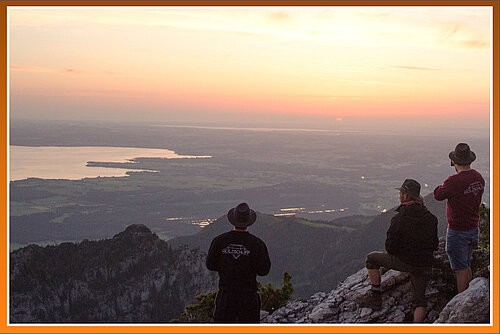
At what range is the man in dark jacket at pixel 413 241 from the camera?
741 cm

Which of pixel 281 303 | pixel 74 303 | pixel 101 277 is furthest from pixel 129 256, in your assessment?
pixel 281 303

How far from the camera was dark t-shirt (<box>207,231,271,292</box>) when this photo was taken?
6.57m

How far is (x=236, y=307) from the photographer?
6758 mm

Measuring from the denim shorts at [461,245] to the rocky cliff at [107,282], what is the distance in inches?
3863

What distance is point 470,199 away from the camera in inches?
304

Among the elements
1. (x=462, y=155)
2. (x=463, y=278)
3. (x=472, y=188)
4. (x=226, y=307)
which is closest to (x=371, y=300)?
(x=463, y=278)

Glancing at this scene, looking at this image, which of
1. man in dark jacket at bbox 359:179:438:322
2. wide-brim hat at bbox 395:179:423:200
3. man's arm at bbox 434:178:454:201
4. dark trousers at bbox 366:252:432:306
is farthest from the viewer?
dark trousers at bbox 366:252:432:306

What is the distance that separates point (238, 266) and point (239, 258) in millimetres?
124

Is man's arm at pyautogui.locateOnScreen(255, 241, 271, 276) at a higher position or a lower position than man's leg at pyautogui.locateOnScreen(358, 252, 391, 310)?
higher

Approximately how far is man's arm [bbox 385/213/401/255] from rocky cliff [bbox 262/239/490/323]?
1.33 metres

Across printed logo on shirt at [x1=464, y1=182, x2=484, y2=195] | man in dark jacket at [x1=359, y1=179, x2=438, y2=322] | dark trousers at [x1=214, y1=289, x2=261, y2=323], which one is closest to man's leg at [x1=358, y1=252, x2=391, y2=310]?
man in dark jacket at [x1=359, y1=179, x2=438, y2=322]

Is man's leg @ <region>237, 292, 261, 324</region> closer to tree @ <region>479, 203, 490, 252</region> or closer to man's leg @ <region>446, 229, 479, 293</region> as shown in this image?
man's leg @ <region>446, 229, 479, 293</region>

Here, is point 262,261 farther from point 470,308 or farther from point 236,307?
point 470,308

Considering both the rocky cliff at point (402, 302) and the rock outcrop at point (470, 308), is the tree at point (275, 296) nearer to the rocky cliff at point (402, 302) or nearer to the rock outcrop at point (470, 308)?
the rocky cliff at point (402, 302)
